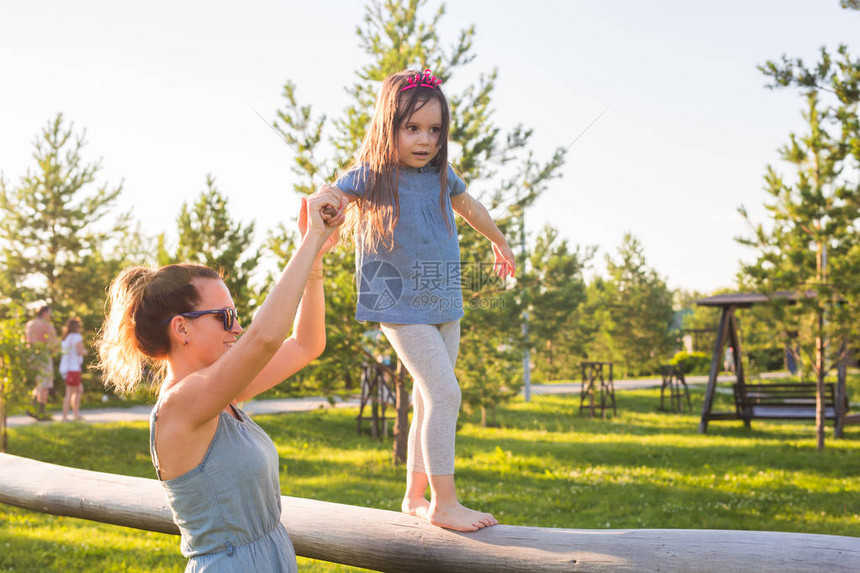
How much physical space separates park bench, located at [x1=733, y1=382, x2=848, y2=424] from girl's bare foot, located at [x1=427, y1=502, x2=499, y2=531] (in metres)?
12.0

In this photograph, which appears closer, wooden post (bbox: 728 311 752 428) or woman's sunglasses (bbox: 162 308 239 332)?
woman's sunglasses (bbox: 162 308 239 332)

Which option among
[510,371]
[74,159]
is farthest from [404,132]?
[74,159]

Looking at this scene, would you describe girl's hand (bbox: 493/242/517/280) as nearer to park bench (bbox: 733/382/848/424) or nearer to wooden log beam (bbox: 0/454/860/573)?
wooden log beam (bbox: 0/454/860/573)

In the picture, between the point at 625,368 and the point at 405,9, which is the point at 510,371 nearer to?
the point at 405,9

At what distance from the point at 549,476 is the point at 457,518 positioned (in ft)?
24.1

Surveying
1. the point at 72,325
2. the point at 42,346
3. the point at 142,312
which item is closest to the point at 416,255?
the point at 142,312

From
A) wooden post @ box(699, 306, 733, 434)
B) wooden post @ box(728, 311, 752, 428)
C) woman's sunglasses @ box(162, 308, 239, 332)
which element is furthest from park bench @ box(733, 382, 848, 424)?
woman's sunglasses @ box(162, 308, 239, 332)

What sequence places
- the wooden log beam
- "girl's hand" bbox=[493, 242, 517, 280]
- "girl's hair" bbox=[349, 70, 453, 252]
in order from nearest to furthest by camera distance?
the wooden log beam, "girl's hair" bbox=[349, 70, 453, 252], "girl's hand" bbox=[493, 242, 517, 280]

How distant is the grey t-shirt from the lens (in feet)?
8.87

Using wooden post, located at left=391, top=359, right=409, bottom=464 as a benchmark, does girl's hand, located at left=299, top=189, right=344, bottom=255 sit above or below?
above

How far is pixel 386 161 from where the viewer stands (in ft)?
8.93

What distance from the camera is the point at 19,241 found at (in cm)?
1759

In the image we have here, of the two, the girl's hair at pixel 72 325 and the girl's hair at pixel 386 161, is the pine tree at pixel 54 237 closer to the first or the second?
the girl's hair at pixel 72 325

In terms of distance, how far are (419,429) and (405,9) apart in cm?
826
